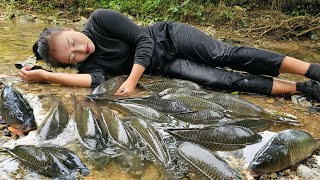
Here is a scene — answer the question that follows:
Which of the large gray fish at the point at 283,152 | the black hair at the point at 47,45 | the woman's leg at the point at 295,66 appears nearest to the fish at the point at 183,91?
the woman's leg at the point at 295,66

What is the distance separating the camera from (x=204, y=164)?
2.36m

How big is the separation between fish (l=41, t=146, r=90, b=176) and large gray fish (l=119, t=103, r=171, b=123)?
34.1 inches

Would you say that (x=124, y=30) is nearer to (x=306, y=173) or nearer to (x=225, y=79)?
(x=225, y=79)

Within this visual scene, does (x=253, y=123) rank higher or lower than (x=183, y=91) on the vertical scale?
higher

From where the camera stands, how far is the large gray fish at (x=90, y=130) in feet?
8.95

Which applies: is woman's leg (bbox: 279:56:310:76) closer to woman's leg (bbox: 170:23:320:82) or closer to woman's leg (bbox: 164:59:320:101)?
woman's leg (bbox: 170:23:320:82)

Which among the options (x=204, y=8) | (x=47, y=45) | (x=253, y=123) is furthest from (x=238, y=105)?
(x=204, y=8)

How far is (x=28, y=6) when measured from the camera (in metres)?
13.5

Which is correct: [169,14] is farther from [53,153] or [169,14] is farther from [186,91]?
[53,153]

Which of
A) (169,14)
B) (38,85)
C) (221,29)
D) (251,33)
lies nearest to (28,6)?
(169,14)

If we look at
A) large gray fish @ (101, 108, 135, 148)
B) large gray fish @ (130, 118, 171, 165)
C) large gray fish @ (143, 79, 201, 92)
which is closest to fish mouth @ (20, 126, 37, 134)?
large gray fish @ (101, 108, 135, 148)

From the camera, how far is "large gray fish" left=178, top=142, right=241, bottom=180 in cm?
228

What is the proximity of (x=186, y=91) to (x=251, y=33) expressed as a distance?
18.6ft

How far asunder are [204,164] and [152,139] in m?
0.48
